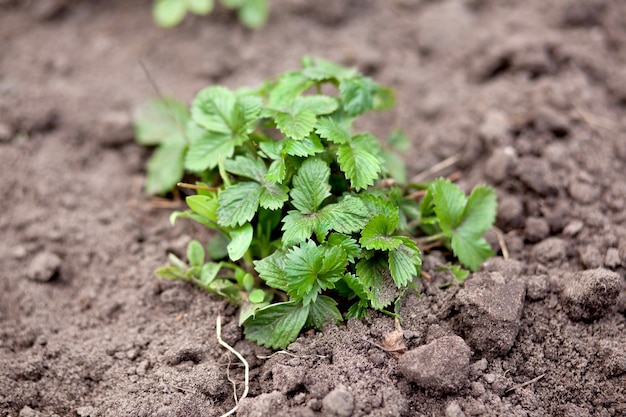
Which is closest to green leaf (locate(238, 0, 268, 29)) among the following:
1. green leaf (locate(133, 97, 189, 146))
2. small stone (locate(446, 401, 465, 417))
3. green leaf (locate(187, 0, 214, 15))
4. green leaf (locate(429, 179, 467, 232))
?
green leaf (locate(187, 0, 214, 15))

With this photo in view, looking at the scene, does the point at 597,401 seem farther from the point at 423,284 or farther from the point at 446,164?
the point at 446,164

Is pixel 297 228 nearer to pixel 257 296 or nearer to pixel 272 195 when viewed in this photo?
pixel 272 195

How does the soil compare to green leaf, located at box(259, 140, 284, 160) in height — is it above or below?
below

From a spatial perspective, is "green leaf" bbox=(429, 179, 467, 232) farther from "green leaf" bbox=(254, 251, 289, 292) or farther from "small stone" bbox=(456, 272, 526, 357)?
"green leaf" bbox=(254, 251, 289, 292)

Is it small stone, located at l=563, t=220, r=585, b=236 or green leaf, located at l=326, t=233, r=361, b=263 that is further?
small stone, located at l=563, t=220, r=585, b=236

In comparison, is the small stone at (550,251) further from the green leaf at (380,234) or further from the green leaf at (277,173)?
the green leaf at (277,173)

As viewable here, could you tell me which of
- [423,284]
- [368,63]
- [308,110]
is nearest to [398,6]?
[368,63]
